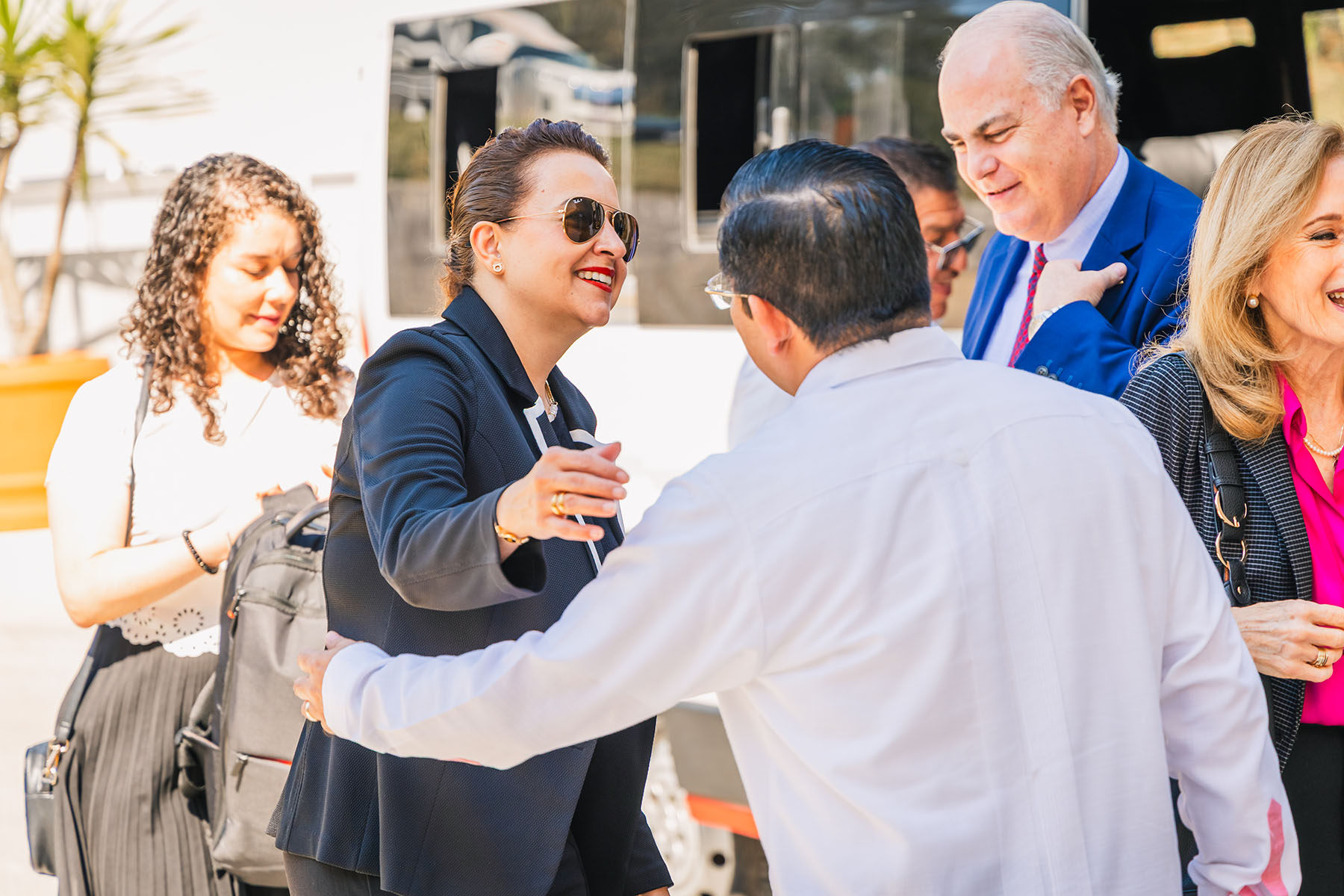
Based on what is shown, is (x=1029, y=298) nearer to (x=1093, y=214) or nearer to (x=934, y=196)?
(x=1093, y=214)

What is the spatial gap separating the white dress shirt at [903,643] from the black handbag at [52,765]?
5.05ft

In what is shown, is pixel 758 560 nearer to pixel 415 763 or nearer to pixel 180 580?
pixel 415 763

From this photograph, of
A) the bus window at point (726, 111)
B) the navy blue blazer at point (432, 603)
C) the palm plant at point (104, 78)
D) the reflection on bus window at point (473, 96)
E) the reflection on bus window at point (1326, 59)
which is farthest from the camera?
the palm plant at point (104, 78)

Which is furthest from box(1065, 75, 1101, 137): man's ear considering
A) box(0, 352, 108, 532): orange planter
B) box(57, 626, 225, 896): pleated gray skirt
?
box(0, 352, 108, 532): orange planter

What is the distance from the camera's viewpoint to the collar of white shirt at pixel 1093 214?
287 cm

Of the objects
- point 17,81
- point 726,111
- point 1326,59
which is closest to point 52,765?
point 726,111

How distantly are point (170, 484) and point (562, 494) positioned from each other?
161cm

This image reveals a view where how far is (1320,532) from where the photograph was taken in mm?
2207

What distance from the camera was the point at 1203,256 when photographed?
7.67ft

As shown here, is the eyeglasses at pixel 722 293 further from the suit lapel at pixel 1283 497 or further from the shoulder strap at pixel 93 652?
the shoulder strap at pixel 93 652

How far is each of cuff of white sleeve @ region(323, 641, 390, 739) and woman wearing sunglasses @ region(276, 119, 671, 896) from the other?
0.11m

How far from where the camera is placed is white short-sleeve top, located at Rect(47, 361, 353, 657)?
2.76 metres

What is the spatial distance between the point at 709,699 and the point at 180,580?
6.03 ft

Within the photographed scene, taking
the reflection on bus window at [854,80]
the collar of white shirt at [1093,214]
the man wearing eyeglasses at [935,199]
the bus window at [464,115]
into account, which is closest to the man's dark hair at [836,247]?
the collar of white shirt at [1093,214]
